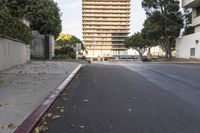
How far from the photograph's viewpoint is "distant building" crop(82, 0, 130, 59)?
13625 centimetres

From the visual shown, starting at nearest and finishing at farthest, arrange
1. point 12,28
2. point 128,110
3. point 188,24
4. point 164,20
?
point 128,110 → point 12,28 → point 164,20 → point 188,24

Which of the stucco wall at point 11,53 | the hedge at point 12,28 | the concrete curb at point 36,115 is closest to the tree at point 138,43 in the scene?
the hedge at point 12,28

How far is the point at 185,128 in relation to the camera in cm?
642

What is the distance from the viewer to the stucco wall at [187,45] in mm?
48219

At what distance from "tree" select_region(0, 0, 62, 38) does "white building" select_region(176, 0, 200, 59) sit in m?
20.0

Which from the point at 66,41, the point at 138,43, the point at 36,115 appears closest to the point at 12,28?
the point at 36,115

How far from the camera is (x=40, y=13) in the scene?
35000mm

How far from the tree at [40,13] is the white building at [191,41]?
19982 millimetres

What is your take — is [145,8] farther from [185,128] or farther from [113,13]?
[113,13]

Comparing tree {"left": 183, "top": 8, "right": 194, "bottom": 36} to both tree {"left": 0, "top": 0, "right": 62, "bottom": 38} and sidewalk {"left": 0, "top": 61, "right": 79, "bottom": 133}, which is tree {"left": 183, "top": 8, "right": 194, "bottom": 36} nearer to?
tree {"left": 0, "top": 0, "right": 62, "bottom": 38}

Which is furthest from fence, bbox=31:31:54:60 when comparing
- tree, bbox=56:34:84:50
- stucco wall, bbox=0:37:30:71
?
tree, bbox=56:34:84:50

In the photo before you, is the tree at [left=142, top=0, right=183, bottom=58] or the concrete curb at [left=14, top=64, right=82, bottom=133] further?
the tree at [left=142, top=0, right=183, bottom=58]

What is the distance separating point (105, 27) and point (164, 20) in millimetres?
84940

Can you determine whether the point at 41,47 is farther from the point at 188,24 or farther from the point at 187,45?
the point at 188,24
